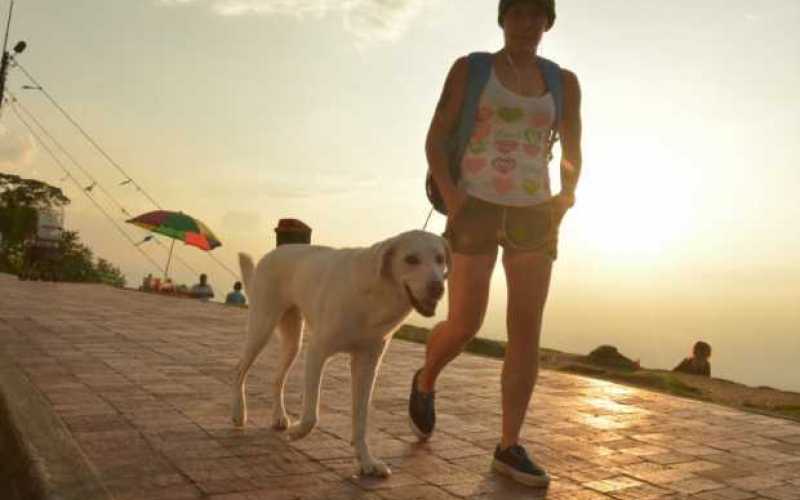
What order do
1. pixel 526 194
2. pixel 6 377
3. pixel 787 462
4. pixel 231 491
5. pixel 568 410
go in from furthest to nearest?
pixel 568 410 → pixel 6 377 → pixel 787 462 → pixel 526 194 → pixel 231 491

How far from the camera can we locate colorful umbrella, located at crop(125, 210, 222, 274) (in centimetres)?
2434

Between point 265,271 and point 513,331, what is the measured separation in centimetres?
163

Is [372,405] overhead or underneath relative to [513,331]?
underneath

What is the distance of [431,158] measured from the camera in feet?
14.5

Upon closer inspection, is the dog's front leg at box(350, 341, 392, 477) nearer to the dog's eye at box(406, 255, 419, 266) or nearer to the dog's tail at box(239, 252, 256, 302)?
the dog's eye at box(406, 255, 419, 266)

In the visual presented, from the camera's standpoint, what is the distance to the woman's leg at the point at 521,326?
13.9 feet

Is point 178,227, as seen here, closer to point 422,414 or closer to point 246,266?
point 246,266

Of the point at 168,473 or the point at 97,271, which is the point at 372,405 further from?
the point at 97,271

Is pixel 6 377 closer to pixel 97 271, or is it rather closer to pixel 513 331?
pixel 513 331

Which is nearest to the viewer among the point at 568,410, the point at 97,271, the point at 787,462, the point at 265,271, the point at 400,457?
the point at 400,457

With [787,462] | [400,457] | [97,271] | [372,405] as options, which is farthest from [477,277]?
[97,271]

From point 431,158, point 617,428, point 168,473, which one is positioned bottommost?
point 168,473

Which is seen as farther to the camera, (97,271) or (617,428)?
(97,271)

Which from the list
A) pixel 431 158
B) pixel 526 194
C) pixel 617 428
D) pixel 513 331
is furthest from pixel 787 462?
pixel 431 158
